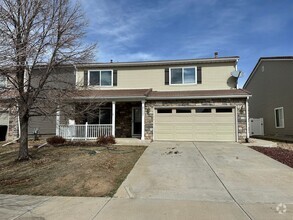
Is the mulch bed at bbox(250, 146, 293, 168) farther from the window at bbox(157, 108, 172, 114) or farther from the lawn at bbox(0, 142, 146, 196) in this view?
the lawn at bbox(0, 142, 146, 196)

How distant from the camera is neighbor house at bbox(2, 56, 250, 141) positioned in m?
16.2

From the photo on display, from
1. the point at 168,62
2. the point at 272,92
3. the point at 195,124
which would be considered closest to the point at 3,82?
the point at 195,124

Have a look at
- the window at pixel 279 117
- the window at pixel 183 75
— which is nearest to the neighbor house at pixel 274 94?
the window at pixel 279 117

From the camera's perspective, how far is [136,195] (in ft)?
21.7

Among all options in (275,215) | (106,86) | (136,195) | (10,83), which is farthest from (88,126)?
(275,215)

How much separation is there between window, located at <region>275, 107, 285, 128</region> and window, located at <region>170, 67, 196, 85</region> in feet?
25.9

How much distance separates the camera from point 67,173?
858 cm

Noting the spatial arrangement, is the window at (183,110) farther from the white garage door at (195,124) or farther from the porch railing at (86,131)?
the porch railing at (86,131)

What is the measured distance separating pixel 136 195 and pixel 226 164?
15.5 feet

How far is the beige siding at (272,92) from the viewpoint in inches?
766

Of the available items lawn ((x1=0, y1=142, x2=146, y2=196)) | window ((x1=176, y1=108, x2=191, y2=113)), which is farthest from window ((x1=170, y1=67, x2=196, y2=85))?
lawn ((x1=0, y1=142, x2=146, y2=196))

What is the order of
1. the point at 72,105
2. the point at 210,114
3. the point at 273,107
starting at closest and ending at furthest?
the point at 72,105
the point at 210,114
the point at 273,107

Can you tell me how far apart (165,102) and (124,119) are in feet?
11.2

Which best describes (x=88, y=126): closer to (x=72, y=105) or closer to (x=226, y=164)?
(x=72, y=105)
